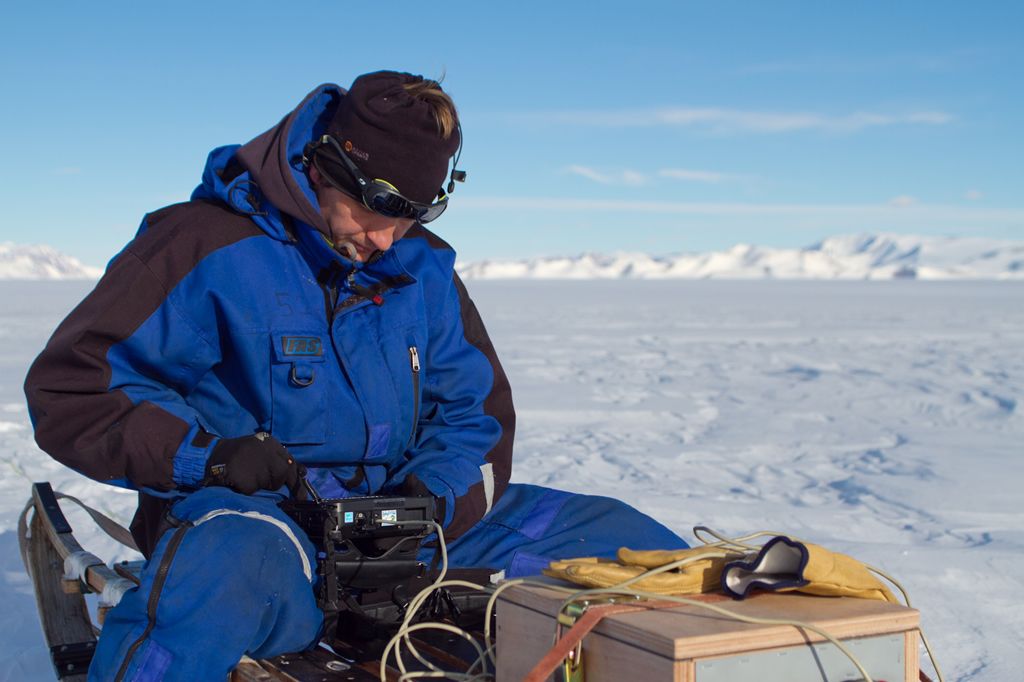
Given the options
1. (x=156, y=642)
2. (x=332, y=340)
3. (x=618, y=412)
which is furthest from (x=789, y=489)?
(x=156, y=642)

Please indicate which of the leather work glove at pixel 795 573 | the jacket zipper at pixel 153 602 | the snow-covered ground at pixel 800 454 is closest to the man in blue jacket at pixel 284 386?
the jacket zipper at pixel 153 602

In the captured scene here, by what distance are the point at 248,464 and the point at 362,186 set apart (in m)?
0.61

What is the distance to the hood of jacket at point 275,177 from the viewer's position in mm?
2111

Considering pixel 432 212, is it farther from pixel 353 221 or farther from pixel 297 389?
pixel 297 389

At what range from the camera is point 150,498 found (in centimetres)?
216

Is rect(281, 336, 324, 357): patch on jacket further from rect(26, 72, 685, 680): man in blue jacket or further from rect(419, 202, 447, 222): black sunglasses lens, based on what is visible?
rect(419, 202, 447, 222): black sunglasses lens

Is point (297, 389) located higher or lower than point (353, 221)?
lower

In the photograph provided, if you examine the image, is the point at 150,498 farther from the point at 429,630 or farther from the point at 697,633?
the point at 697,633

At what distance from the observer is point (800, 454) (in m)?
5.59

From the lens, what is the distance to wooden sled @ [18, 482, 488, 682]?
185 centimetres

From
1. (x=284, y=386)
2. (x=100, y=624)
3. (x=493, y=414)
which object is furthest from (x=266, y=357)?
(x=100, y=624)

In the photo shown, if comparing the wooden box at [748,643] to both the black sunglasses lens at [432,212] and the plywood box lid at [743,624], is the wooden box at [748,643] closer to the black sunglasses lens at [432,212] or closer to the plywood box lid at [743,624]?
the plywood box lid at [743,624]

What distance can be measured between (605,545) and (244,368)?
0.89 m

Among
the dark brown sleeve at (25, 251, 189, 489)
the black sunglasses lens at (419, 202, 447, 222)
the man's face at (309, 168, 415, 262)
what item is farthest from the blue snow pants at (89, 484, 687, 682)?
the black sunglasses lens at (419, 202, 447, 222)
